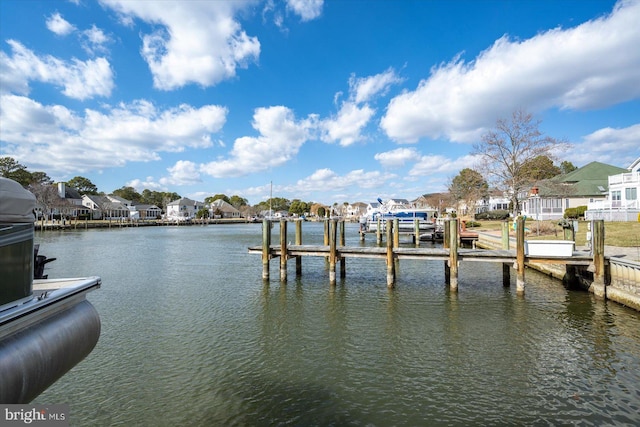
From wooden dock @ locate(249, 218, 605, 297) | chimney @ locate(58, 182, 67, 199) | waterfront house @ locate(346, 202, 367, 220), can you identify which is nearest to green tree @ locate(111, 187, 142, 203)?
chimney @ locate(58, 182, 67, 199)

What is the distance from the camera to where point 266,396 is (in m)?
6.83

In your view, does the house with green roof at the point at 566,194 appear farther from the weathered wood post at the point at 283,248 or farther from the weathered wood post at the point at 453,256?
the weathered wood post at the point at 283,248

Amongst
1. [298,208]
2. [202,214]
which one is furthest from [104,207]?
[298,208]

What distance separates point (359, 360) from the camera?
838 centimetres

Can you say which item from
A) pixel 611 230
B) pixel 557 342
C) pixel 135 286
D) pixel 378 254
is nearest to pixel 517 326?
pixel 557 342

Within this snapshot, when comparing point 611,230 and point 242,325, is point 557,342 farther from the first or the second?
point 611,230

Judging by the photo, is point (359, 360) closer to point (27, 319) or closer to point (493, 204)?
point (27, 319)

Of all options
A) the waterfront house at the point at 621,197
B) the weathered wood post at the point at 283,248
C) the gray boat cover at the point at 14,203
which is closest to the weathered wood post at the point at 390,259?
the weathered wood post at the point at 283,248

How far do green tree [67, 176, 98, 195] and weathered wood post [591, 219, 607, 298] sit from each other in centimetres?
11863

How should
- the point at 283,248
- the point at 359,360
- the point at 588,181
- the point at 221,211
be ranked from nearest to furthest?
1. the point at 359,360
2. the point at 283,248
3. the point at 588,181
4. the point at 221,211

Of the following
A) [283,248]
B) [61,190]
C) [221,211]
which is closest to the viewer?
[283,248]

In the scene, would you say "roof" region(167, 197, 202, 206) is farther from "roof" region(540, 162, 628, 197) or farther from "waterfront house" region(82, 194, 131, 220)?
"roof" region(540, 162, 628, 197)

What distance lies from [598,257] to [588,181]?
44891mm

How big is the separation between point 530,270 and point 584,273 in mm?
4677
